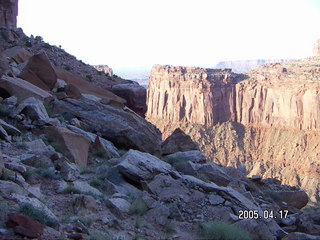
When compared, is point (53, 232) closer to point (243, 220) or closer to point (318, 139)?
point (243, 220)

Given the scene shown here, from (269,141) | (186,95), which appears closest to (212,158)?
(269,141)

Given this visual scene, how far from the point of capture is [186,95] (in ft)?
229

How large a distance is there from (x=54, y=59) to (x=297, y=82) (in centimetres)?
4803

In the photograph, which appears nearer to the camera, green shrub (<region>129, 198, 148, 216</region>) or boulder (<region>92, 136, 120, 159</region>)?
green shrub (<region>129, 198, 148, 216</region>)

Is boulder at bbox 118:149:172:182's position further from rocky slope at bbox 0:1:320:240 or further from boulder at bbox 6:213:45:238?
boulder at bbox 6:213:45:238

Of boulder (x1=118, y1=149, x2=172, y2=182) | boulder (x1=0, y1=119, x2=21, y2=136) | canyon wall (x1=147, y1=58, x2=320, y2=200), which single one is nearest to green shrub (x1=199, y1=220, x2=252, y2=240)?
boulder (x1=118, y1=149, x2=172, y2=182)

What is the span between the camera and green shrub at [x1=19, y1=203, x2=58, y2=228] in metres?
4.55

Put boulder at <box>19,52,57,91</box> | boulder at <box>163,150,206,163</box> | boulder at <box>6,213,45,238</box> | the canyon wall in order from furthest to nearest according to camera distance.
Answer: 1. the canyon wall
2. boulder at <box>19,52,57,91</box>
3. boulder at <box>163,150,206,163</box>
4. boulder at <box>6,213,45,238</box>

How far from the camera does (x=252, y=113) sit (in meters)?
67.9

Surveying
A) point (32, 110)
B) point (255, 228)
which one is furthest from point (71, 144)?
point (255, 228)

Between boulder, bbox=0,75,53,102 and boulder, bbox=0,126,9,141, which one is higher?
boulder, bbox=0,75,53,102

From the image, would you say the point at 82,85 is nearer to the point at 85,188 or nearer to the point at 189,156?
the point at 189,156

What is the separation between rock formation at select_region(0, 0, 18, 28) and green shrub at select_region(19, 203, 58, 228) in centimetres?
1684

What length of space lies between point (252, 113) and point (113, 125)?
2342 inches
